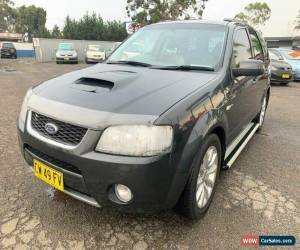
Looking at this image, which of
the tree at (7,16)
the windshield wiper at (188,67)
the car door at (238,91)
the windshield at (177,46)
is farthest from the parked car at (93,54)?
the tree at (7,16)

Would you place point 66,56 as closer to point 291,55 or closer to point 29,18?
point 291,55

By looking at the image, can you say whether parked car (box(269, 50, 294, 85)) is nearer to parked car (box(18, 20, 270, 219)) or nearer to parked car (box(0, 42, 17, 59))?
parked car (box(18, 20, 270, 219))

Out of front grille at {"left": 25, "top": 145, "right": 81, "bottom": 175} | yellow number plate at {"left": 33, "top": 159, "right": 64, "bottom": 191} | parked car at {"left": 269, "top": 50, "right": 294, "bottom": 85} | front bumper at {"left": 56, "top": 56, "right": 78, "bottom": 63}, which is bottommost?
front bumper at {"left": 56, "top": 56, "right": 78, "bottom": 63}

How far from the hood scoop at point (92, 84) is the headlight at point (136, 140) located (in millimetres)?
526

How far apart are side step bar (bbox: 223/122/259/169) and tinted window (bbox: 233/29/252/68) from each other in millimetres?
915

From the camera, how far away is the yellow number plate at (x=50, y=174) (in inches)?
84.1

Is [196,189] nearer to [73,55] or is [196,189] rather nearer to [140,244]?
[140,244]

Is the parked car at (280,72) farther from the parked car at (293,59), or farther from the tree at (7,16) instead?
the tree at (7,16)

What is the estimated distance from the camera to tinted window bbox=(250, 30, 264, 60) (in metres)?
4.05

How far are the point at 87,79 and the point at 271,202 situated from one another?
213 centimetres

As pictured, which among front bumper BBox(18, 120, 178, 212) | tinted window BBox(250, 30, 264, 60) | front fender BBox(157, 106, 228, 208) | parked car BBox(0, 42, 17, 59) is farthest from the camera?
parked car BBox(0, 42, 17, 59)

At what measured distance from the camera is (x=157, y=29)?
363 centimetres

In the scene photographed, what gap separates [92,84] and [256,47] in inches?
111

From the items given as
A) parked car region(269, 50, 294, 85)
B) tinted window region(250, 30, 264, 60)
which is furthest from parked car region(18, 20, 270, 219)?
parked car region(269, 50, 294, 85)
